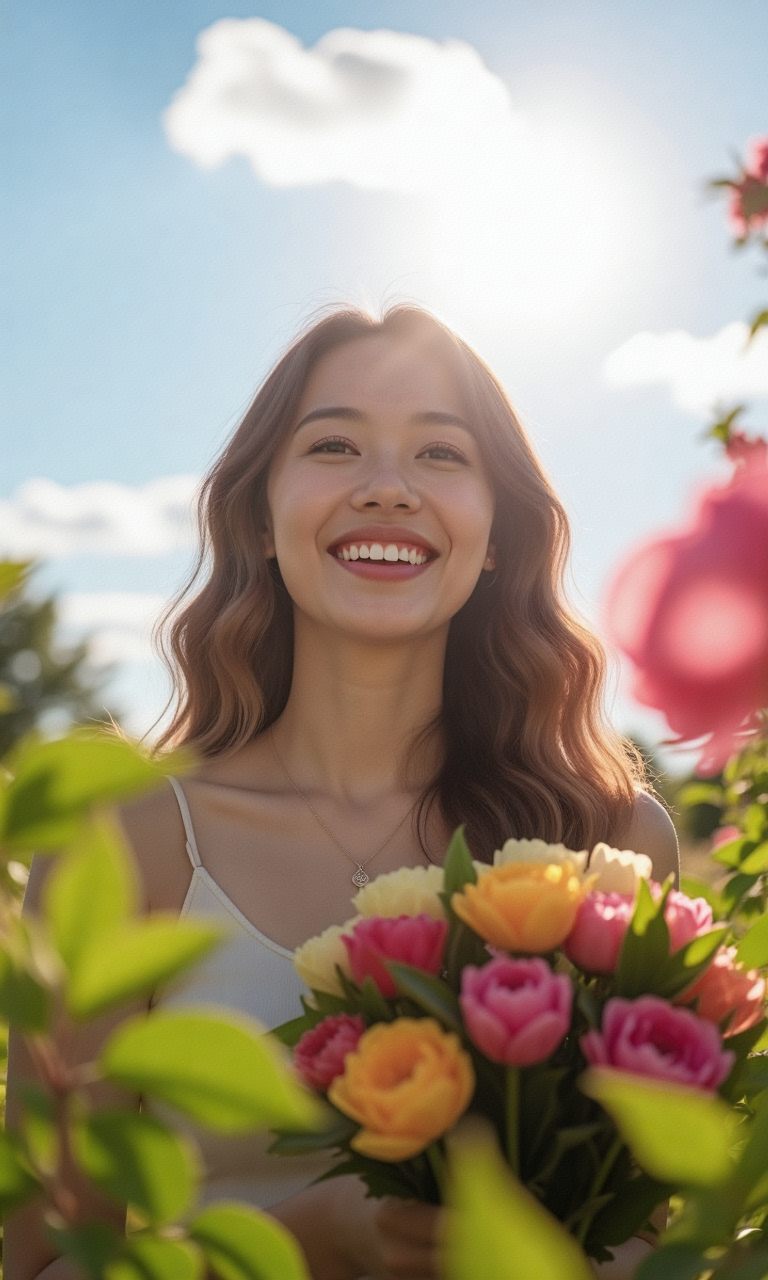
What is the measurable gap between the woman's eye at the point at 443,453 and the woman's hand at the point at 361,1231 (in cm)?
141

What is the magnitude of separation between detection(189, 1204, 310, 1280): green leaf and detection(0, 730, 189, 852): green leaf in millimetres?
149

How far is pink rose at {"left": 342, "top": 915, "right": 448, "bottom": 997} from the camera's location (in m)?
0.83

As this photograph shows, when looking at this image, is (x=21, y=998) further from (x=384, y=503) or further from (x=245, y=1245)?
(x=384, y=503)

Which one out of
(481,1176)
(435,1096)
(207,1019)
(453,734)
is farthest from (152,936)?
(453,734)

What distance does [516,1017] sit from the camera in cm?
70

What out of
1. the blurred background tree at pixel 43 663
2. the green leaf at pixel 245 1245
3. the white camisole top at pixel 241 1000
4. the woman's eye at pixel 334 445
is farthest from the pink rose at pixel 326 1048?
the blurred background tree at pixel 43 663

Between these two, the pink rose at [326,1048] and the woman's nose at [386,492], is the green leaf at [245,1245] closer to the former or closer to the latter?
the pink rose at [326,1048]

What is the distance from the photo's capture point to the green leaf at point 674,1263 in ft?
1.31

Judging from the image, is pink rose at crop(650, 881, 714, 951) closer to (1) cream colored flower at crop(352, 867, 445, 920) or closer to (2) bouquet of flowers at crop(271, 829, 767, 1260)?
(2) bouquet of flowers at crop(271, 829, 767, 1260)

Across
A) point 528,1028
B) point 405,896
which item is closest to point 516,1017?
point 528,1028

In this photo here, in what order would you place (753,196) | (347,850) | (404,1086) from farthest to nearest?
(347,850), (753,196), (404,1086)

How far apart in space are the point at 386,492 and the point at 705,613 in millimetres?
1766

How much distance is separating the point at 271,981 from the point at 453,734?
75 centimetres

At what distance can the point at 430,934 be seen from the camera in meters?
0.84
